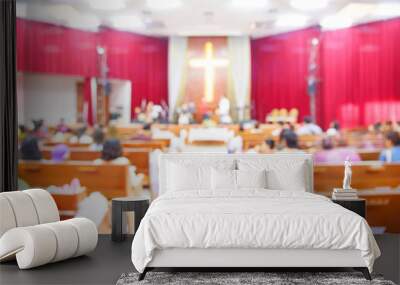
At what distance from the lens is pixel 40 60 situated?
22.6ft

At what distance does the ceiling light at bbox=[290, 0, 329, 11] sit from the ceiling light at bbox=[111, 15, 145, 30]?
5.71 ft

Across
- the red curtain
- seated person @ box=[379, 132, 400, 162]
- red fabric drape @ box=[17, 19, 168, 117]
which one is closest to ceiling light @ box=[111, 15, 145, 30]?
red fabric drape @ box=[17, 19, 168, 117]

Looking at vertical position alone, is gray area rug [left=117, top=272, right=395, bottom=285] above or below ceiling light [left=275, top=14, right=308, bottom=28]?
below

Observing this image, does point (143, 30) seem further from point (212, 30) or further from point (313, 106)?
point (313, 106)

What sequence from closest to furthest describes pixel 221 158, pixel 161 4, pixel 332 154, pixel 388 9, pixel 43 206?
pixel 43 206, pixel 221 158, pixel 388 9, pixel 332 154, pixel 161 4

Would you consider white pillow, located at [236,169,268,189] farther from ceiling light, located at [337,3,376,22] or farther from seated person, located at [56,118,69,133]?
seated person, located at [56,118,69,133]

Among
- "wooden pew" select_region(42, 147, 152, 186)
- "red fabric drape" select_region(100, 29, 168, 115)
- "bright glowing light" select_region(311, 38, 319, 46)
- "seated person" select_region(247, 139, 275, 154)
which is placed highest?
"bright glowing light" select_region(311, 38, 319, 46)

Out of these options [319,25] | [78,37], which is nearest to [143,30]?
[78,37]

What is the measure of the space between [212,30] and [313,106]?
1.45 metres

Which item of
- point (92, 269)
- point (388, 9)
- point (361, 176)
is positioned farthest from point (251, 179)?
point (388, 9)

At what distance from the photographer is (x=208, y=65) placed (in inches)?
269

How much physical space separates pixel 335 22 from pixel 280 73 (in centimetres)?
83

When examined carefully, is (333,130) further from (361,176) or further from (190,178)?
(190,178)

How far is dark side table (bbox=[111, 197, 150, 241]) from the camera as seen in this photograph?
5.82 metres
